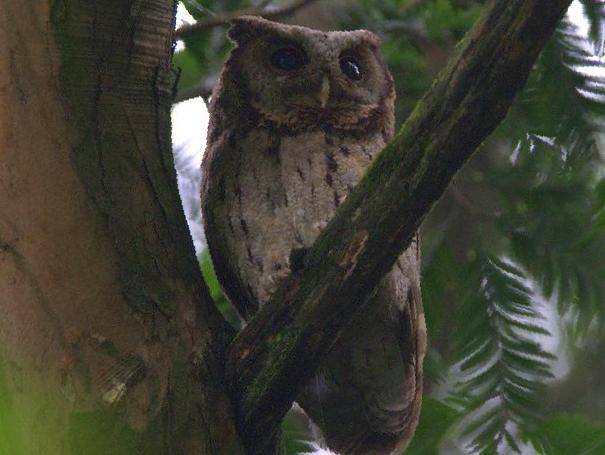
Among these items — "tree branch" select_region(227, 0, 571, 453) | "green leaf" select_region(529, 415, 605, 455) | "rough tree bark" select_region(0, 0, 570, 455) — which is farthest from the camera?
"green leaf" select_region(529, 415, 605, 455)

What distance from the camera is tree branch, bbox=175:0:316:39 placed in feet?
6.11

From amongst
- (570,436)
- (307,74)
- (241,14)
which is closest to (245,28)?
(241,14)

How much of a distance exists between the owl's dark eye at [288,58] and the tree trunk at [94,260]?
19.1 inches

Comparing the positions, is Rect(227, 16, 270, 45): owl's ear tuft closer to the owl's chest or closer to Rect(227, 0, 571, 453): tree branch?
the owl's chest

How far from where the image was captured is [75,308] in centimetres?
130

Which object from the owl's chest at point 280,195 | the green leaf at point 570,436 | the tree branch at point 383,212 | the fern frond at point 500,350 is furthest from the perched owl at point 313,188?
the tree branch at point 383,212

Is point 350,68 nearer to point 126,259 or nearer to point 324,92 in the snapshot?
point 324,92

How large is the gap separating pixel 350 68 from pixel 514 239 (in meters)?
0.51

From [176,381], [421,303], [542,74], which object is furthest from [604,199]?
[176,381]

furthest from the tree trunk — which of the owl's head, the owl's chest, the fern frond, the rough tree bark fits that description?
the fern frond

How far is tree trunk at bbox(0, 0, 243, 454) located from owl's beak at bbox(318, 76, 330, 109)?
0.47 m

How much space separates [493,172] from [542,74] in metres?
0.21

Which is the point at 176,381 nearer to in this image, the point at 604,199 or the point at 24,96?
the point at 24,96

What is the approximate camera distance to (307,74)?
74.5 inches
